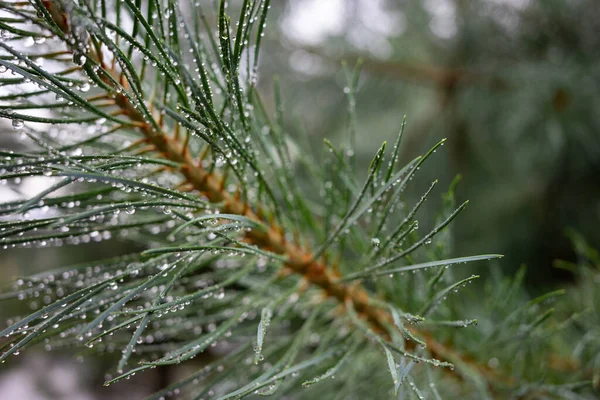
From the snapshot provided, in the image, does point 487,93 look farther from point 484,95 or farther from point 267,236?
point 267,236

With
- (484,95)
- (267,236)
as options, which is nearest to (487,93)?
(484,95)

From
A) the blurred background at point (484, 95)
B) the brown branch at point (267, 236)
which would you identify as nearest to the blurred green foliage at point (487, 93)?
the blurred background at point (484, 95)

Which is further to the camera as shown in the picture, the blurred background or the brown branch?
the blurred background

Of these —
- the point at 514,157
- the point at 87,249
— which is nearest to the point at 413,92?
the point at 514,157

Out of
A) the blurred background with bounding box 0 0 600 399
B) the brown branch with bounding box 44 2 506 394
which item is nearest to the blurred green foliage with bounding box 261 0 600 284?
the blurred background with bounding box 0 0 600 399

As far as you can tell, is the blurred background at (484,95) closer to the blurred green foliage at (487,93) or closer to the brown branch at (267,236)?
the blurred green foliage at (487,93)

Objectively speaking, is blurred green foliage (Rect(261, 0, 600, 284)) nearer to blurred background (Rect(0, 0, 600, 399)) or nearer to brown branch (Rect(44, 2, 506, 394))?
blurred background (Rect(0, 0, 600, 399))

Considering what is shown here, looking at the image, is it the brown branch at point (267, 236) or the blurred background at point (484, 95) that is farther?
the blurred background at point (484, 95)

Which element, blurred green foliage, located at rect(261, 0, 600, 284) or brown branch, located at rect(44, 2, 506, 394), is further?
blurred green foliage, located at rect(261, 0, 600, 284)
